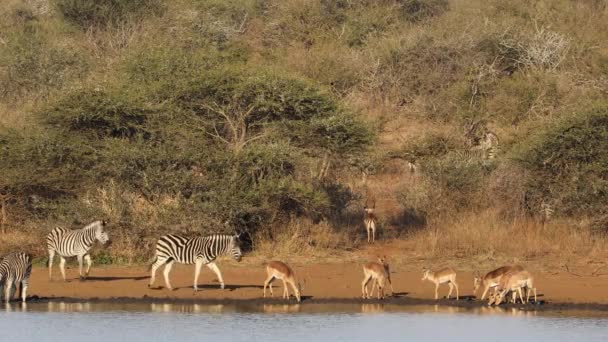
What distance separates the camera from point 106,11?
1551 inches

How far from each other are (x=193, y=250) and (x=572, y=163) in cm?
678

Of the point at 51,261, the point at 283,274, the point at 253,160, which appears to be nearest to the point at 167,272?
the point at 51,261

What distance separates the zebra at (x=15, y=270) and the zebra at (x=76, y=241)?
1.42 metres

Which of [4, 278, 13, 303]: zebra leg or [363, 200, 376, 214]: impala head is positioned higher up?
[363, 200, 376, 214]: impala head

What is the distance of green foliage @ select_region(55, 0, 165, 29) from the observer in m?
39.3

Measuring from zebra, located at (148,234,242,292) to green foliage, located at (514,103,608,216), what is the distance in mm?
5721

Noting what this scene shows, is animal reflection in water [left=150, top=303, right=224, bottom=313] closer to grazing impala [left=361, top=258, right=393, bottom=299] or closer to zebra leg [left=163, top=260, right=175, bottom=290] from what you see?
zebra leg [left=163, top=260, right=175, bottom=290]

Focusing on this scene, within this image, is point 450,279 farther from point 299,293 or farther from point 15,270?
point 15,270

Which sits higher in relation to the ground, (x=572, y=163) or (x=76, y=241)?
(x=572, y=163)

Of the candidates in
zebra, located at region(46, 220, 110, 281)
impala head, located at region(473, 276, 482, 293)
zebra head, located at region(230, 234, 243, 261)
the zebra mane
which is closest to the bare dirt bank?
impala head, located at region(473, 276, 482, 293)

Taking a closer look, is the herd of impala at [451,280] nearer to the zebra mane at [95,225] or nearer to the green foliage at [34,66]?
the zebra mane at [95,225]

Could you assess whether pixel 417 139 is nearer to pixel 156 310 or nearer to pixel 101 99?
pixel 101 99

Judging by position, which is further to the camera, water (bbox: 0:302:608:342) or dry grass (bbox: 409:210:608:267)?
dry grass (bbox: 409:210:608:267)

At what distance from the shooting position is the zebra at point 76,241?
18562mm
